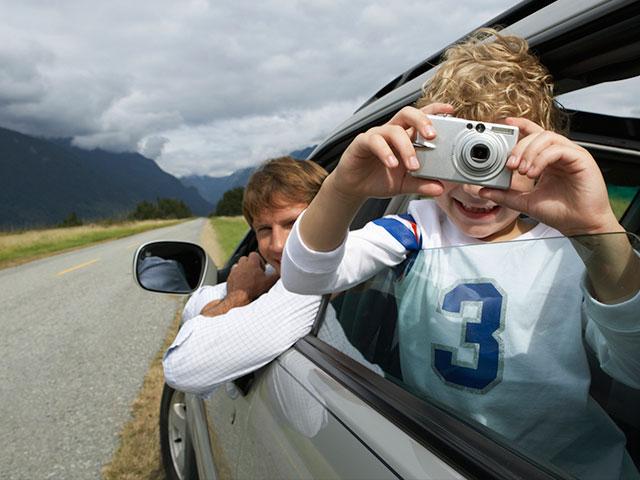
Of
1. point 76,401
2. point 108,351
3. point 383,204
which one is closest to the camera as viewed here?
point 383,204

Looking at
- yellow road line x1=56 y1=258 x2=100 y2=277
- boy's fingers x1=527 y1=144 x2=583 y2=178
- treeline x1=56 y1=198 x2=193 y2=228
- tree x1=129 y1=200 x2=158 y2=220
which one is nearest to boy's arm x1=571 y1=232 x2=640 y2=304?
boy's fingers x1=527 y1=144 x2=583 y2=178

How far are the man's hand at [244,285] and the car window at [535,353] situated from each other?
2.82 ft

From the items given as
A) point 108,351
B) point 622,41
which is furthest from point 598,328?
point 108,351

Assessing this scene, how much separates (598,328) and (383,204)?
100 cm

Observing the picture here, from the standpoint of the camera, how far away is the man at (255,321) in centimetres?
142

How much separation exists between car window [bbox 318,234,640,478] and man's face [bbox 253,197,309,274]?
85cm

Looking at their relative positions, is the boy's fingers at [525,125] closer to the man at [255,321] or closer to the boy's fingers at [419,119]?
the boy's fingers at [419,119]

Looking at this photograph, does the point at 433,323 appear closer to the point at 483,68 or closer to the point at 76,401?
the point at 483,68

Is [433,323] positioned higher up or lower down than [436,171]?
lower down

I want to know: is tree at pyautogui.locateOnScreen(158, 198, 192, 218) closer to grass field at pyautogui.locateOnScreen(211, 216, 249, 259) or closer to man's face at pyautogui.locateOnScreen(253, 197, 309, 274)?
grass field at pyautogui.locateOnScreen(211, 216, 249, 259)

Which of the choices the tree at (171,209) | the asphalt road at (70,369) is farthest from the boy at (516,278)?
the tree at (171,209)

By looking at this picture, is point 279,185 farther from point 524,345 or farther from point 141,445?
point 141,445

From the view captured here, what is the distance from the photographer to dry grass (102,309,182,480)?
320cm

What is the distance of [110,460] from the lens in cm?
340
